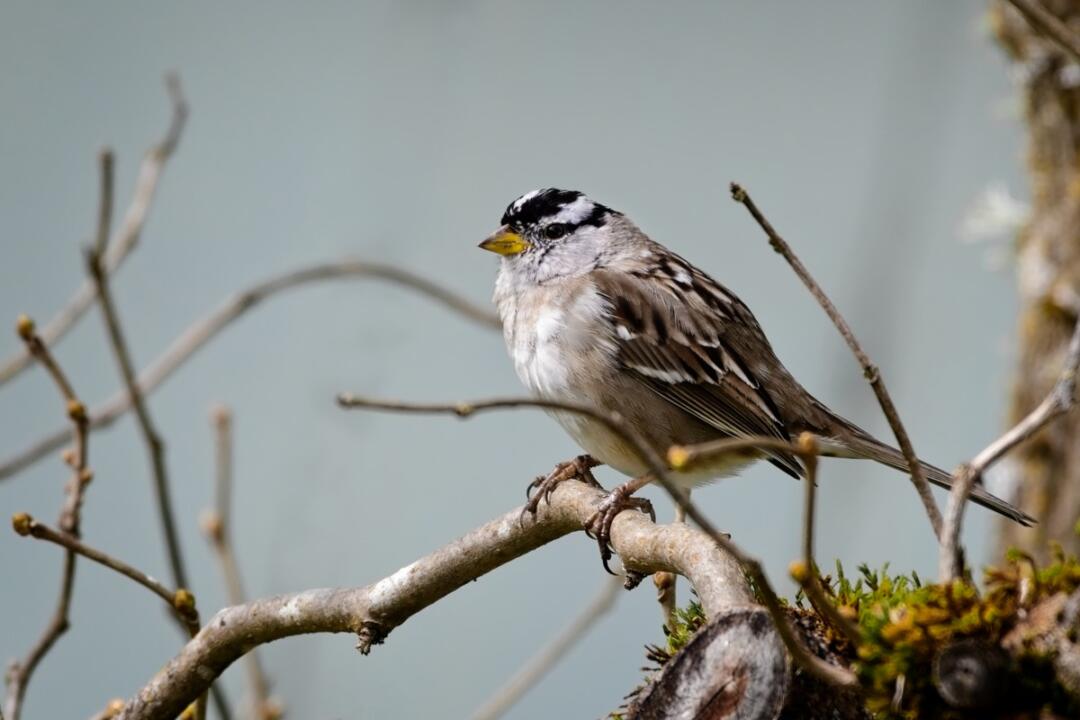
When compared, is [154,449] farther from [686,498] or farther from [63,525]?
[686,498]

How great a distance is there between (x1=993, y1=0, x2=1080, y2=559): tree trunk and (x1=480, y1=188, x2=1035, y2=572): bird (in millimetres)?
1122

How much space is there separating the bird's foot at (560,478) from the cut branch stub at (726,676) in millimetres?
706

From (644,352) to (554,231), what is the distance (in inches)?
16.9

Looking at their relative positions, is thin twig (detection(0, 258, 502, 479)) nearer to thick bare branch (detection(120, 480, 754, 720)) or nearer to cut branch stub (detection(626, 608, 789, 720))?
thick bare branch (detection(120, 480, 754, 720))

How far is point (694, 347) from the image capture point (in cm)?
283

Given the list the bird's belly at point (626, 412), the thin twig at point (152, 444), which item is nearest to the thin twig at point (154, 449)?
the thin twig at point (152, 444)

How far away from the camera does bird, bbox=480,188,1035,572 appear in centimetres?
270

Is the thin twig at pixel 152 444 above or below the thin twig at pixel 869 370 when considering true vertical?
above

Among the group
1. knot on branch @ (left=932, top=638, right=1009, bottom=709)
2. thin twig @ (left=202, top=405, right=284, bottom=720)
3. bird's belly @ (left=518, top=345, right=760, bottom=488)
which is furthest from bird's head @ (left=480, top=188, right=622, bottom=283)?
knot on branch @ (left=932, top=638, right=1009, bottom=709)

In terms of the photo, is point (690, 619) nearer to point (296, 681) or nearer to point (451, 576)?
point (451, 576)

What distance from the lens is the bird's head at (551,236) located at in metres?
3.01

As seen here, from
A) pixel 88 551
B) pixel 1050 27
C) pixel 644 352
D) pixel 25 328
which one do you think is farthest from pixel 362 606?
pixel 1050 27

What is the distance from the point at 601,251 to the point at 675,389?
0.46 meters

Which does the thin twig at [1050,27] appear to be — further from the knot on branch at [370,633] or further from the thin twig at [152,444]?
the thin twig at [152,444]
